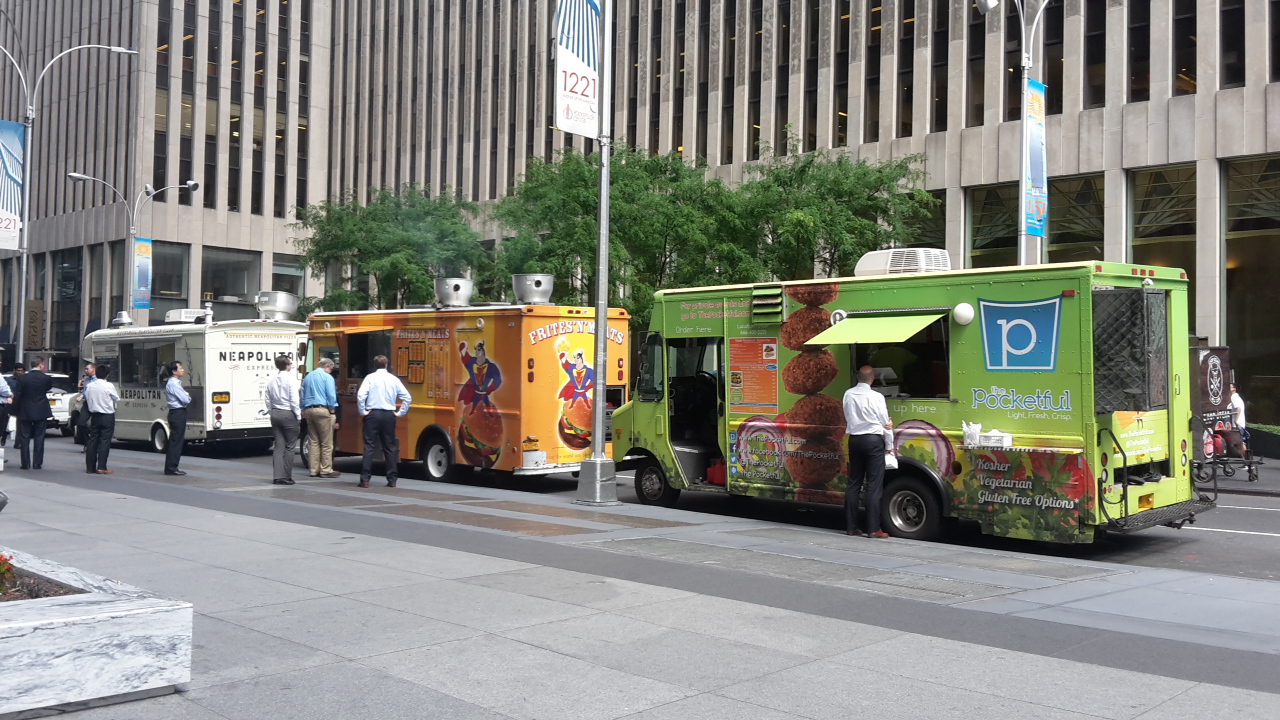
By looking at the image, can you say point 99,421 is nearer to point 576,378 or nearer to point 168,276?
point 576,378

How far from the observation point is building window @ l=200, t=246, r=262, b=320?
171 feet

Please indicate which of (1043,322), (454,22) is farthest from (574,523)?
A: (454,22)

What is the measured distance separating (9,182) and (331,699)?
14.9 meters

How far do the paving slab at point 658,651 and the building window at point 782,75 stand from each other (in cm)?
3103

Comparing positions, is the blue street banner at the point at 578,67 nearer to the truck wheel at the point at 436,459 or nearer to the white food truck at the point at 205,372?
the truck wheel at the point at 436,459

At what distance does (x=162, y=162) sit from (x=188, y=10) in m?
7.48

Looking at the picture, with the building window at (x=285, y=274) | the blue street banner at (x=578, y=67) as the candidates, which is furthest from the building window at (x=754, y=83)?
the building window at (x=285, y=274)

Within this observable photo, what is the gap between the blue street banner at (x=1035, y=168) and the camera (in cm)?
1769

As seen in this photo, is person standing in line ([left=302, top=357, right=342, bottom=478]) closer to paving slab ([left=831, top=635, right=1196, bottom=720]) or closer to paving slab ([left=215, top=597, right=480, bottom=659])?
paving slab ([left=215, top=597, right=480, bottom=659])

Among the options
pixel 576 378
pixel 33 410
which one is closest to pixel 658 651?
pixel 576 378

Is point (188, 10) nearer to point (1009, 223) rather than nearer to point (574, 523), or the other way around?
point (1009, 223)

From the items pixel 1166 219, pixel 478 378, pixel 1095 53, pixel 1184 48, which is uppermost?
pixel 1095 53

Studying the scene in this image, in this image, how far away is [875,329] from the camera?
1113 centimetres

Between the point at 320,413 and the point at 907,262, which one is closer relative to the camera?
Result: the point at 907,262
